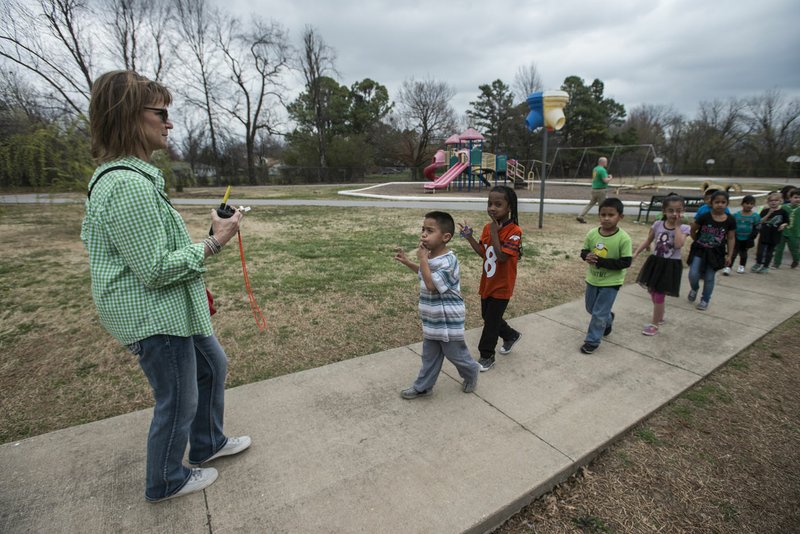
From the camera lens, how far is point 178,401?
1805 millimetres

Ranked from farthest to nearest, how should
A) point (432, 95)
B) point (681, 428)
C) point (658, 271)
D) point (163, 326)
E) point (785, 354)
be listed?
point (432, 95)
point (658, 271)
point (785, 354)
point (681, 428)
point (163, 326)

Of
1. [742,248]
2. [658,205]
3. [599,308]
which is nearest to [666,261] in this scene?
[599,308]

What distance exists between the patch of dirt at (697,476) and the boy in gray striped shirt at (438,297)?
101 centimetres

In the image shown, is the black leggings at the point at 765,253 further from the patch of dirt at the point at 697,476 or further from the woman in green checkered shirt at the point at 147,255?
the woman in green checkered shirt at the point at 147,255

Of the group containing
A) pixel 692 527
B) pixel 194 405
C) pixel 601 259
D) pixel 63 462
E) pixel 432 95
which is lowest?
pixel 692 527

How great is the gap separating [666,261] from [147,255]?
4.37 metres

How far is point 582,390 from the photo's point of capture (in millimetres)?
3006

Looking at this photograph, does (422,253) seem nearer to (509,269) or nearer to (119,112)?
(509,269)

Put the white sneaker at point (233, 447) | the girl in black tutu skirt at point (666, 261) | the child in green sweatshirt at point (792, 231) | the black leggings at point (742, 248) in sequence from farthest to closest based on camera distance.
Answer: the child in green sweatshirt at point (792, 231) < the black leggings at point (742, 248) < the girl in black tutu skirt at point (666, 261) < the white sneaker at point (233, 447)

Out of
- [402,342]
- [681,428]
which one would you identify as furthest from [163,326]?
[681,428]

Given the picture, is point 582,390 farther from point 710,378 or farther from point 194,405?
point 194,405

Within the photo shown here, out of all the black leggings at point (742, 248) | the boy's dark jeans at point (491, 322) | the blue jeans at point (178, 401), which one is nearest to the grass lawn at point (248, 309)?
the boy's dark jeans at point (491, 322)

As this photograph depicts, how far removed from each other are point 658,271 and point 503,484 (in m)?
3.04

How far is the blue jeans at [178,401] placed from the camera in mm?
1718
